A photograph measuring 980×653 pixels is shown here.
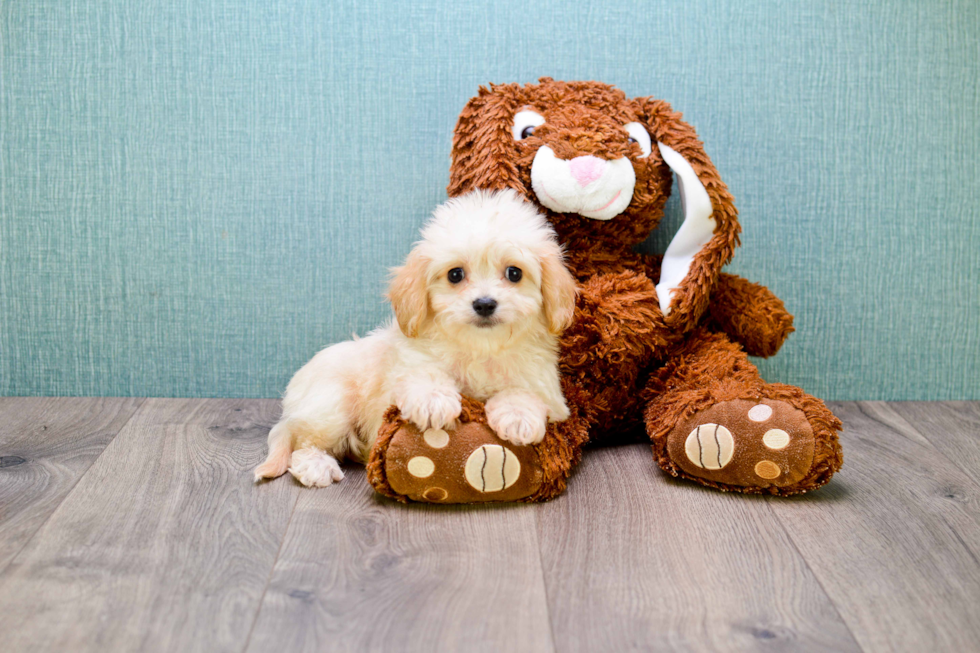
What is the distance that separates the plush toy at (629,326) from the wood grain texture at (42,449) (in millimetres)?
564

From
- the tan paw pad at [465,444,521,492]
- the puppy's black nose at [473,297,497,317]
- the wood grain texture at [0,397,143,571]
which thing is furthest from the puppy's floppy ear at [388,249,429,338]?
the wood grain texture at [0,397,143,571]

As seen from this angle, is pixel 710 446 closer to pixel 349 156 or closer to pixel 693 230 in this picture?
pixel 693 230

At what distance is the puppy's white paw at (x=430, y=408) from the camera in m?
1.31

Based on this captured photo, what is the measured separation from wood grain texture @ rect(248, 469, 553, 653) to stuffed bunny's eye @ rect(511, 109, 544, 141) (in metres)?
0.72

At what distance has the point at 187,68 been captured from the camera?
70.1 inches

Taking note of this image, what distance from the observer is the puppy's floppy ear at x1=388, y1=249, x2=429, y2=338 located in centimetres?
135

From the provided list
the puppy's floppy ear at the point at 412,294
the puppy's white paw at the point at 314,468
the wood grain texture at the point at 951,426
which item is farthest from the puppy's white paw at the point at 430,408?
the wood grain texture at the point at 951,426

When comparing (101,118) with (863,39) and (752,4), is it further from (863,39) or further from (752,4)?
(863,39)

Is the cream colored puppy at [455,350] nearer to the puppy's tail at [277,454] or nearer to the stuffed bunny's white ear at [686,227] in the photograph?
the puppy's tail at [277,454]

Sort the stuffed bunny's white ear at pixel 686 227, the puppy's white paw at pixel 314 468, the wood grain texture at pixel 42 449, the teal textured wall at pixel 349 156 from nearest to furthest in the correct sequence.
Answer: the wood grain texture at pixel 42 449 < the puppy's white paw at pixel 314 468 < the stuffed bunny's white ear at pixel 686 227 < the teal textured wall at pixel 349 156

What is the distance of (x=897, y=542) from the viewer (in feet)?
4.07

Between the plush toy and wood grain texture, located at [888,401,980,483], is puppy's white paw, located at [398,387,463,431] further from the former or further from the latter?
wood grain texture, located at [888,401,980,483]

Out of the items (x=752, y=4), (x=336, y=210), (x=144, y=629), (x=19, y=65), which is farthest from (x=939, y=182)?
(x=19, y=65)

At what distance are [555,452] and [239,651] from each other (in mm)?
616
